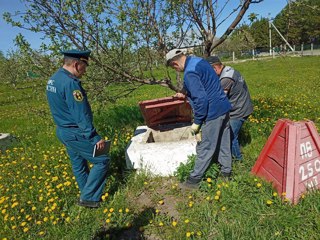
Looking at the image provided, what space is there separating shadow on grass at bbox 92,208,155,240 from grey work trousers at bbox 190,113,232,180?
2.93ft

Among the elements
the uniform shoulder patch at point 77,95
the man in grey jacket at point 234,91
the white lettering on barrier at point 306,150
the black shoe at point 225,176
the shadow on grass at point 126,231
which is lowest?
the shadow on grass at point 126,231

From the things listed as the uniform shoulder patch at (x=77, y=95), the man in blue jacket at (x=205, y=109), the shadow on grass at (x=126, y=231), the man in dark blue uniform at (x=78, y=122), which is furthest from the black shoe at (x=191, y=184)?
the uniform shoulder patch at (x=77, y=95)

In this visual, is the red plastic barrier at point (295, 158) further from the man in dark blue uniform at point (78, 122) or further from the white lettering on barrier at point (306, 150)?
the man in dark blue uniform at point (78, 122)

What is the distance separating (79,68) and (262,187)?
2634 mm

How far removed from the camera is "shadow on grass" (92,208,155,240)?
2992 mm

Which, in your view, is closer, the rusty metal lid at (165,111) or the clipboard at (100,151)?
the clipboard at (100,151)

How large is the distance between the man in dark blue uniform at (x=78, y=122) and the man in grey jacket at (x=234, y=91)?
1.88 m

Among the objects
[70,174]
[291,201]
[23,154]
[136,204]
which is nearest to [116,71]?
[70,174]

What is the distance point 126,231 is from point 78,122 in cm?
135

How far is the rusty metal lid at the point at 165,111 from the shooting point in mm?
4700

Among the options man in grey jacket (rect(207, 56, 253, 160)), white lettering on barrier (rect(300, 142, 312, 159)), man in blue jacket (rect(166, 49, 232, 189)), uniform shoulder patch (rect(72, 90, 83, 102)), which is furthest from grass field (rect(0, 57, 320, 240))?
uniform shoulder patch (rect(72, 90, 83, 102))

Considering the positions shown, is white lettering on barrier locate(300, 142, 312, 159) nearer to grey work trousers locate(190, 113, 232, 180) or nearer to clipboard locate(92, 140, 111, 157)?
grey work trousers locate(190, 113, 232, 180)

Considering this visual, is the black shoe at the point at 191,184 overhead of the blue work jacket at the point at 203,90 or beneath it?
beneath

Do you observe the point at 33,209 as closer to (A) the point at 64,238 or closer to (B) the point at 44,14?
(A) the point at 64,238
